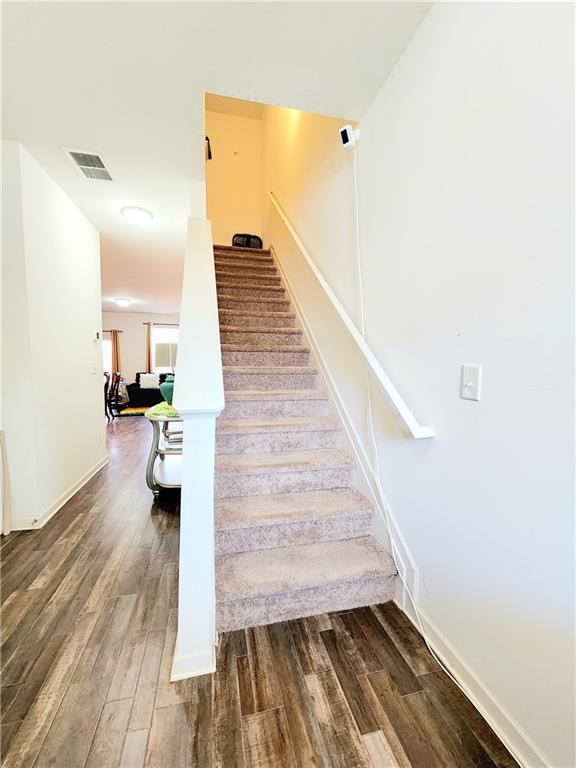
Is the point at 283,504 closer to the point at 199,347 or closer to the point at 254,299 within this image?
the point at 199,347

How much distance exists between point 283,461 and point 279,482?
13cm

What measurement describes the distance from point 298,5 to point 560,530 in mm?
1951

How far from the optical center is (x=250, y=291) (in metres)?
3.50

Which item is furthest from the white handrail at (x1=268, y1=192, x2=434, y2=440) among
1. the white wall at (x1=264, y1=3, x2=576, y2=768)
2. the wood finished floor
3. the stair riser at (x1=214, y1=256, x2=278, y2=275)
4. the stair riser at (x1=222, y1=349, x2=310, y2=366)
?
the stair riser at (x1=214, y1=256, x2=278, y2=275)

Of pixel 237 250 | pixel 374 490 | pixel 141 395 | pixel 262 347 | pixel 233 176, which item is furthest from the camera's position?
pixel 141 395

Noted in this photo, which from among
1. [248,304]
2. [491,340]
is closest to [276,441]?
[491,340]

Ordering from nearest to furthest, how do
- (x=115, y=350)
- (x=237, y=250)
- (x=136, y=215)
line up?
(x=136, y=215)
(x=237, y=250)
(x=115, y=350)

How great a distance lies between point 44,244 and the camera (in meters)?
2.37

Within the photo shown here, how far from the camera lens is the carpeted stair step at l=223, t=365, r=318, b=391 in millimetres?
2443

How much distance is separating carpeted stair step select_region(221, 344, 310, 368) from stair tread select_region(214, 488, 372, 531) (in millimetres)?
1192

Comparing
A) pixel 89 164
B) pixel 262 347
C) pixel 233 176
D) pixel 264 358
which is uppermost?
pixel 233 176

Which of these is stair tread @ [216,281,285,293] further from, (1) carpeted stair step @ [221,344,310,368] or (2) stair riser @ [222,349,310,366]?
(2) stair riser @ [222,349,310,366]

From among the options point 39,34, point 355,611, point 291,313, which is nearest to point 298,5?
point 39,34

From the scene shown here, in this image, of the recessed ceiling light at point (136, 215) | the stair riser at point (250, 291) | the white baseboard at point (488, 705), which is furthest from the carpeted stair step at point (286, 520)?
the recessed ceiling light at point (136, 215)
